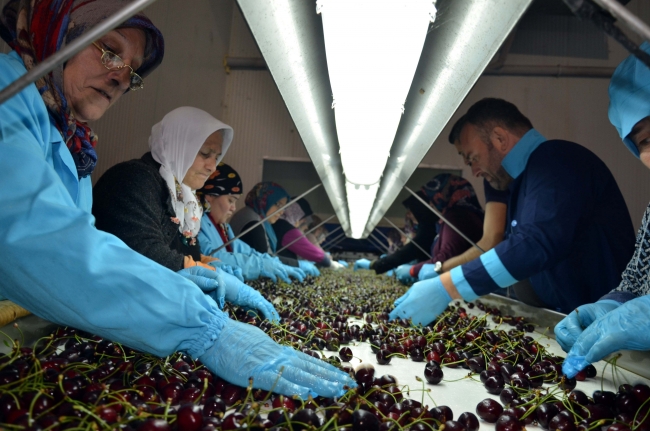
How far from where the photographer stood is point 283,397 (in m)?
0.74

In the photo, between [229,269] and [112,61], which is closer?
[112,61]

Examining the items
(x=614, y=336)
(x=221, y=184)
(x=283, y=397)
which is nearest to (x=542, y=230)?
(x=614, y=336)

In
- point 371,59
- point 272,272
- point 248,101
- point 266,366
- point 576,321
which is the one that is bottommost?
point 272,272

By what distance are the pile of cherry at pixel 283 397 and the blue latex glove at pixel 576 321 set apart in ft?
0.27

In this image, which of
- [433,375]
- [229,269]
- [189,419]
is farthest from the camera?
[229,269]

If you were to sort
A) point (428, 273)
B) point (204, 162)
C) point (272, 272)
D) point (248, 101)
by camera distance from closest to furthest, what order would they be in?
1. point (204, 162)
2. point (428, 273)
3. point (272, 272)
4. point (248, 101)

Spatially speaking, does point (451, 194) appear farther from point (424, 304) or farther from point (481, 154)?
point (424, 304)

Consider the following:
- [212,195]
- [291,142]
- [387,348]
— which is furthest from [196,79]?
[387,348]

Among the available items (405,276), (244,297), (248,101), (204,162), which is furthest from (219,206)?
(248,101)

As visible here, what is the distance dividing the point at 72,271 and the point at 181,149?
1.45m

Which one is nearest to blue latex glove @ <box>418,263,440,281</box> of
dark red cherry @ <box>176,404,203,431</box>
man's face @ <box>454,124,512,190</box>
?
man's face @ <box>454,124,512,190</box>

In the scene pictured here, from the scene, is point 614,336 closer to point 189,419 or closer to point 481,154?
point 189,419

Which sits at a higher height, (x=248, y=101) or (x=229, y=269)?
(x=248, y=101)

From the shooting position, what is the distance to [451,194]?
3881 mm
